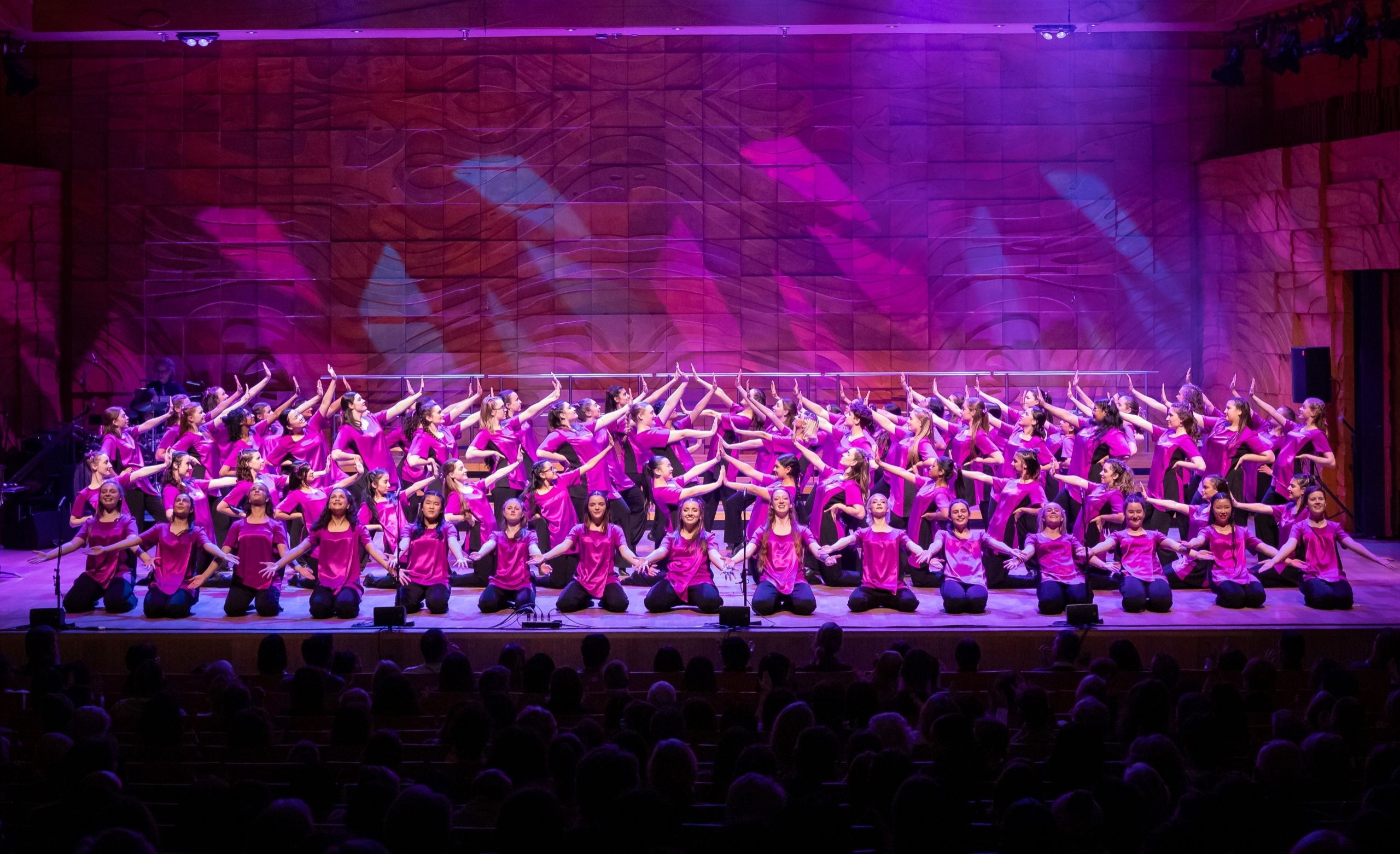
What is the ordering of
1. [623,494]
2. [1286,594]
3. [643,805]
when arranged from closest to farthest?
1. [643,805]
2. [1286,594]
3. [623,494]

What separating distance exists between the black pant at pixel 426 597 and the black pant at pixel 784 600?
2.41 meters

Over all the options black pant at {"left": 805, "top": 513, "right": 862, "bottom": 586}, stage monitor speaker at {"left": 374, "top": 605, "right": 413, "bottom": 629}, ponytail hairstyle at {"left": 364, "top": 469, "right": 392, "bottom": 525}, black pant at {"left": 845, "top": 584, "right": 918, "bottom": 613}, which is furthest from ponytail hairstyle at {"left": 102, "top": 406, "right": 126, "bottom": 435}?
black pant at {"left": 845, "top": 584, "right": 918, "bottom": 613}

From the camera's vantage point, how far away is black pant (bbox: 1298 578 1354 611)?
9156mm

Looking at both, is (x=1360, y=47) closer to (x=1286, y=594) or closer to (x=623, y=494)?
(x=1286, y=594)

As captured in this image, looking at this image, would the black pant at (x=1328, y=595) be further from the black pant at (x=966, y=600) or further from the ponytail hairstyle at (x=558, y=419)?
the ponytail hairstyle at (x=558, y=419)

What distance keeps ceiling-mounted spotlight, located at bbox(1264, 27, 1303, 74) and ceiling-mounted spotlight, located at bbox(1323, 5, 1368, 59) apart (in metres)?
0.53

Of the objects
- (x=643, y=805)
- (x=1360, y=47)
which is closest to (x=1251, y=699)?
(x=643, y=805)

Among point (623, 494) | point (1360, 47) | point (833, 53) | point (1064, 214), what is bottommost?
point (623, 494)

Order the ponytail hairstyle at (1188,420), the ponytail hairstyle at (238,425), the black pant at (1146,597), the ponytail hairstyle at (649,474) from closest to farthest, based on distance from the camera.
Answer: the black pant at (1146,597) < the ponytail hairstyle at (649,474) < the ponytail hairstyle at (1188,420) < the ponytail hairstyle at (238,425)

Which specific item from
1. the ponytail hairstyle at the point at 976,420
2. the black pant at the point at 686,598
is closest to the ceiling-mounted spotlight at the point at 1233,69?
the ponytail hairstyle at the point at 976,420

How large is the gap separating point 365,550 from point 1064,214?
9774mm

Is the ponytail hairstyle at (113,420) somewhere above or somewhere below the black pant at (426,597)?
above

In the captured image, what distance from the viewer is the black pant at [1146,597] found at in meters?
9.06

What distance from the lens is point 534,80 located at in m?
15.2
